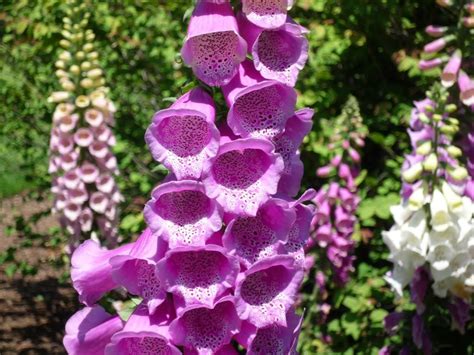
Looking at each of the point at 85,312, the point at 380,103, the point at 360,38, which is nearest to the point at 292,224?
the point at 85,312

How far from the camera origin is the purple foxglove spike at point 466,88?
10.5 feet

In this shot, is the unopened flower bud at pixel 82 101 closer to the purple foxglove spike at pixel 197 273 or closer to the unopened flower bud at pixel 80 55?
the unopened flower bud at pixel 80 55

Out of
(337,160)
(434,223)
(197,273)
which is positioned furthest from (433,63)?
(197,273)

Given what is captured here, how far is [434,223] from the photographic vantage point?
9.32ft

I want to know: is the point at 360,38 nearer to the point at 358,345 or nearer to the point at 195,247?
the point at 358,345

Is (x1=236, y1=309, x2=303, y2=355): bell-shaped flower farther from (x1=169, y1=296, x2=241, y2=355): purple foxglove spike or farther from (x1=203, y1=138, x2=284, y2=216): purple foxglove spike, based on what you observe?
(x1=203, y1=138, x2=284, y2=216): purple foxglove spike

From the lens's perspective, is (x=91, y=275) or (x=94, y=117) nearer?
(x=91, y=275)

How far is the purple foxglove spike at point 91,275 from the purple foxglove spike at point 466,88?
210cm

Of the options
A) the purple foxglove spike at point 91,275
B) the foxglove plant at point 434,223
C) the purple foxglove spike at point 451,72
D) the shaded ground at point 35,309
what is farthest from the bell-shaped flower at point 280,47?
the shaded ground at point 35,309

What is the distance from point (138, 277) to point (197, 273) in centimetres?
14

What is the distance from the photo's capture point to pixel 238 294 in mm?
1386

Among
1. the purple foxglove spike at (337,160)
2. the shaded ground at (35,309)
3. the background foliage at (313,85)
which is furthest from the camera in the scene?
the shaded ground at (35,309)

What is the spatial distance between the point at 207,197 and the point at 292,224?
0.58 ft

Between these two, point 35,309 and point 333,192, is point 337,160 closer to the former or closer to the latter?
point 333,192
